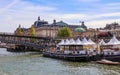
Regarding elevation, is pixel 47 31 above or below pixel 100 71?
above

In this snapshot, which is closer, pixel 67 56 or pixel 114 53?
pixel 114 53

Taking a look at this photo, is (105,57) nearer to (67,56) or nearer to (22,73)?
(67,56)

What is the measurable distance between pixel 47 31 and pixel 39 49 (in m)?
68.8

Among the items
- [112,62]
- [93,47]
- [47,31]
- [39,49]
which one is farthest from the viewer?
[47,31]

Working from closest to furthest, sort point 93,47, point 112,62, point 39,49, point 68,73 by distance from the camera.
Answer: point 68,73
point 112,62
point 93,47
point 39,49

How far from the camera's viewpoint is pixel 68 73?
4694 cm

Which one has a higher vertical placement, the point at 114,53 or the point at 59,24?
the point at 59,24

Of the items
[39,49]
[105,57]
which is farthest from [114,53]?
[39,49]

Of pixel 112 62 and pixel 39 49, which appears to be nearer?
pixel 112 62

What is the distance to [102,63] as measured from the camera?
58781 mm

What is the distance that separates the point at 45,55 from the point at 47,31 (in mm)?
104127

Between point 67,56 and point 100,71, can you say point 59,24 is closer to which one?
point 67,56

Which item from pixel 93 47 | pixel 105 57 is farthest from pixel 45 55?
pixel 105 57

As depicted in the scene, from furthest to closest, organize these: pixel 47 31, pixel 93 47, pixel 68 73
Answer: pixel 47 31, pixel 93 47, pixel 68 73
